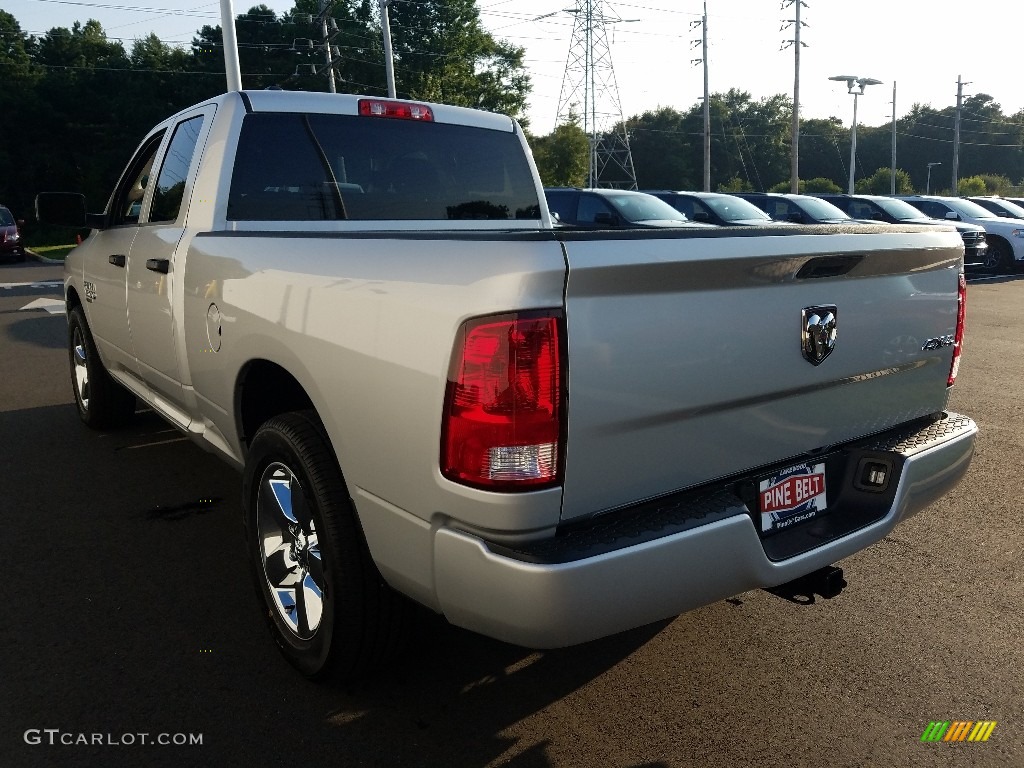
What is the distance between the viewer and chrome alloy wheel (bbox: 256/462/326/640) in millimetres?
2768

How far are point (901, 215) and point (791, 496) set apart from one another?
63.8ft

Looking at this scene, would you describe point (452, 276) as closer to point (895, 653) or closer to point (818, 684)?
point (818, 684)

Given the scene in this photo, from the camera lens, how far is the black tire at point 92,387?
19.0ft

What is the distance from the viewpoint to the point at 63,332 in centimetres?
1112

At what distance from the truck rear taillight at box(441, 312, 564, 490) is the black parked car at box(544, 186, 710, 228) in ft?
41.8

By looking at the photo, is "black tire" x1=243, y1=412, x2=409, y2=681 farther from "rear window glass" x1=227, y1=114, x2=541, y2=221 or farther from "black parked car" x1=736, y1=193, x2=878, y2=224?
"black parked car" x1=736, y1=193, x2=878, y2=224

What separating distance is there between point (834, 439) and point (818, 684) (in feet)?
2.70

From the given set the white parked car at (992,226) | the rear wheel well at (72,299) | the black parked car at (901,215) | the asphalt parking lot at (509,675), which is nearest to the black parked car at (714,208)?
the black parked car at (901,215)

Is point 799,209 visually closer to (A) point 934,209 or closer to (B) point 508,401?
(A) point 934,209

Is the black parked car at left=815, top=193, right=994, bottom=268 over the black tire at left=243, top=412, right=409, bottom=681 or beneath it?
over

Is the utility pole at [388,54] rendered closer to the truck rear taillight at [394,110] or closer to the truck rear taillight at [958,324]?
the truck rear taillight at [394,110]

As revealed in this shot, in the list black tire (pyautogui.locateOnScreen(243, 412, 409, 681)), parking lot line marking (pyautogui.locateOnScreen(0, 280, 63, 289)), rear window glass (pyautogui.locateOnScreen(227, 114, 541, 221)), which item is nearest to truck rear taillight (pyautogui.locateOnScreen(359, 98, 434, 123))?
rear window glass (pyautogui.locateOnScreen(227, 114, 541, 221))

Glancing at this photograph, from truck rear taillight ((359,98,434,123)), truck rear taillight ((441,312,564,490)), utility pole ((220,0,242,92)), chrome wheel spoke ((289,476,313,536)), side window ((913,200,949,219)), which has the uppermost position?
utility pole ((220,0,242,92))

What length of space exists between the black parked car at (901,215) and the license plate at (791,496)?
18.3 m
